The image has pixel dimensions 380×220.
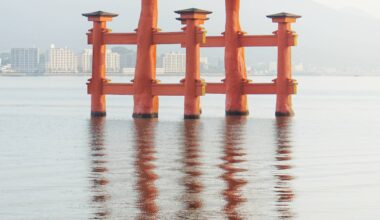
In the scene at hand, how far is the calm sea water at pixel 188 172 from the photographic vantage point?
19.6 meters

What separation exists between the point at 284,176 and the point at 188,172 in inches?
73.9

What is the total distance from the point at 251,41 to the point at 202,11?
3.79m

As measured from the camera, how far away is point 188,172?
83.3ft

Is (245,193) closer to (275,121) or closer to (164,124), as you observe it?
(164,124)

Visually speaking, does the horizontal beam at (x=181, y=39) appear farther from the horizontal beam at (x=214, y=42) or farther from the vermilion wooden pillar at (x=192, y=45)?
the vermilion wooden pillar at (x=192, y=45)

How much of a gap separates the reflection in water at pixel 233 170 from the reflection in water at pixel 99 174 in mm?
1806

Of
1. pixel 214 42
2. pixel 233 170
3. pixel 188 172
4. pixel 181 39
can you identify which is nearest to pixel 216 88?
pixel 214 42

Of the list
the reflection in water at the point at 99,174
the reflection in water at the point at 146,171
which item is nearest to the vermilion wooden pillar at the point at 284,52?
the reflection in water at the point at 146,171

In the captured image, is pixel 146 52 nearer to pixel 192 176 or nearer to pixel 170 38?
pixel 170 38

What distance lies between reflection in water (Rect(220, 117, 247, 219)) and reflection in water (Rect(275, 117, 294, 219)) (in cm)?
61

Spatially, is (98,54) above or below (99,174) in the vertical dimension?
above

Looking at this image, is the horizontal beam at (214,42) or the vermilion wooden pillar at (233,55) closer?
the vermilion wooden pillar at (233,55)

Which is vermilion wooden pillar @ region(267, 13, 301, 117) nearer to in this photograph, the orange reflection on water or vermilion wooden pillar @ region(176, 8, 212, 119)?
vermilion wooden pillar @ region(176, 8, 212, 119)

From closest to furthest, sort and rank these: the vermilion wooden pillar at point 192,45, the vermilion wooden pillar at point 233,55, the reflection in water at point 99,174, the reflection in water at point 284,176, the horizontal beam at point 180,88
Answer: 1. the reflection in water at point 99,174
2. the reflection in water at point 284,176
3. the vermilion wooden pillar at point 192,45
4. the horizontal beam at point 180,88
5. the vermilion wooden pillar at point 233,55
